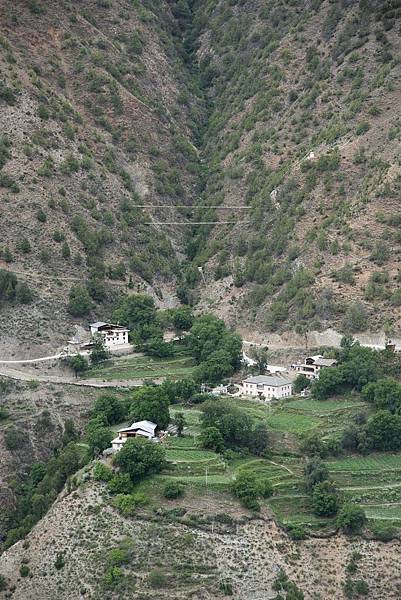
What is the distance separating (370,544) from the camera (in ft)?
235

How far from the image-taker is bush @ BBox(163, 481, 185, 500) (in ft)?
238

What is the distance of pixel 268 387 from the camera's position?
86000 millimetres

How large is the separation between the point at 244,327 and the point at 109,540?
2936 cm

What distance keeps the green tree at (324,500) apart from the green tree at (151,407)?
11.1 m

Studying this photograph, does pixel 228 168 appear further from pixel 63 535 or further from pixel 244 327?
pixel 63 535

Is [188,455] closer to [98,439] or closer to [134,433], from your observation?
[134,433]

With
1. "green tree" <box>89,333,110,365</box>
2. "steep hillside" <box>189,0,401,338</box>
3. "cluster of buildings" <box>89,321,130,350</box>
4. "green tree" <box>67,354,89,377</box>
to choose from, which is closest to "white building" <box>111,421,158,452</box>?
"green tree" <box>67,354,89,377</box>

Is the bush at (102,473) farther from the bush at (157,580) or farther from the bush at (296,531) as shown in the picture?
the bush at (296,531)

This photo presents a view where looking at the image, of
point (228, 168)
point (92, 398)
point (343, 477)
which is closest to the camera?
point (343, 477)

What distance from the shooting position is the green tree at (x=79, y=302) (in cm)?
9519

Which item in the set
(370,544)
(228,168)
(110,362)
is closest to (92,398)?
(110,362)

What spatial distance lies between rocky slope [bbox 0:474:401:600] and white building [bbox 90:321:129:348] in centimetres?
2260

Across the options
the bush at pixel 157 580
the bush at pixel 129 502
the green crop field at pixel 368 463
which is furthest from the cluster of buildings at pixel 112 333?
the bush at pixel 157 580

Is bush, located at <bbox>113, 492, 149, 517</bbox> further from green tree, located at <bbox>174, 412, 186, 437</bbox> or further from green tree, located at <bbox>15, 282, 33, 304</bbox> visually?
green tree, located at <bbox>15, 282, 33, 304</bbox>
